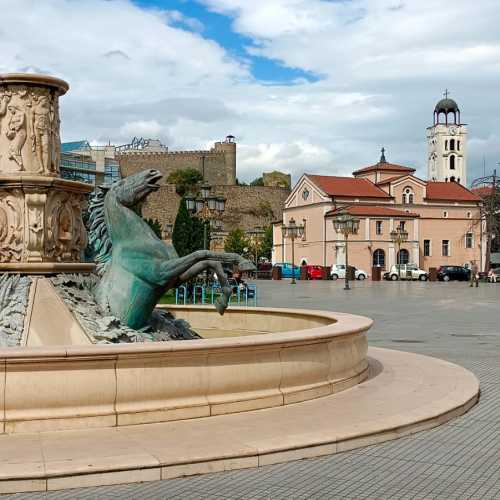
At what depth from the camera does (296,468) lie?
587 cm

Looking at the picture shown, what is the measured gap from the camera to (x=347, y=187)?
242 ft

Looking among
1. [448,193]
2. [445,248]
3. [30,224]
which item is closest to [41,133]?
[30,224]

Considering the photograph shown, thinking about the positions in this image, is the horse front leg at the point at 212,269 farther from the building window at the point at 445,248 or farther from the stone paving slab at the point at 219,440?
the building window at the point at 445,248

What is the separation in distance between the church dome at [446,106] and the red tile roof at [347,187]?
3822 cm

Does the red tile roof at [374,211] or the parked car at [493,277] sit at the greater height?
the red tile roof at [374,211]

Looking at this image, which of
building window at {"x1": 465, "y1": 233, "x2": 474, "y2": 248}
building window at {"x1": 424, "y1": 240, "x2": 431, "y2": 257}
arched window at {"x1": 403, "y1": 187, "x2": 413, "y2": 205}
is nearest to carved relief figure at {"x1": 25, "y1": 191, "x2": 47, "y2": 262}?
building window at {"x1": 424, "y1": 240, "x2": 431, "y2": 257}

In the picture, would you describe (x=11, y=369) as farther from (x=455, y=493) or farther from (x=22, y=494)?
(x=455, y=493)

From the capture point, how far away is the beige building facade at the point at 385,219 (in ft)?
229

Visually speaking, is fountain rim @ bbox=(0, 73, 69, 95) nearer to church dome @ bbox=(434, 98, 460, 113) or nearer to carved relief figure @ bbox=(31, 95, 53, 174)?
carved relief figure @ bbox=(31, 95, 53, 174)

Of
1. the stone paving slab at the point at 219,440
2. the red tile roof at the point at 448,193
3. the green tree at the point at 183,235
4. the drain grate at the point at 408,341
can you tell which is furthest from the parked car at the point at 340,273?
the stone paving slab at the point at 219,440

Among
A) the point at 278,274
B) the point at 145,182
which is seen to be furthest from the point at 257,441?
the point at 278,274

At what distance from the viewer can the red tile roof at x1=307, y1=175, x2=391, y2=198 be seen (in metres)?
72.4

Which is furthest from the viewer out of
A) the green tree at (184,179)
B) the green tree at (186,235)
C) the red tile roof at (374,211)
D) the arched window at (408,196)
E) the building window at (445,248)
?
the green tree at (184,179)

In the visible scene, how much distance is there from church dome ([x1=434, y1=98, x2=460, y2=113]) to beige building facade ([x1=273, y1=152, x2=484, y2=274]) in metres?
32.8
